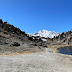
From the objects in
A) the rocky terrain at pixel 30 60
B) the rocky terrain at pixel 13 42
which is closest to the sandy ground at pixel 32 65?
the rocky terrain at pixel 30 60

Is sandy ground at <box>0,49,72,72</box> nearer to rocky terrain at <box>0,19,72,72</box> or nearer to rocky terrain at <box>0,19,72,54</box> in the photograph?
rocky terrain at <box>0,19,72,72</box>

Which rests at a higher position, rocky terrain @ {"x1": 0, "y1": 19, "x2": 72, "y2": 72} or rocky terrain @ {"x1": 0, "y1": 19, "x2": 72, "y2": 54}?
rocky terrain @ {"x1": 0, "y1": 19, "x2": 72, "y2": 54}

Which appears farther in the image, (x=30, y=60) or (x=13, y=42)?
(x=13, y=42)

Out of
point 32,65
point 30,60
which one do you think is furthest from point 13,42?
point 32,65

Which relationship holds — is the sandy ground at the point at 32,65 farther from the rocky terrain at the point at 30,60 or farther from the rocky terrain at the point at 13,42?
the rocky terrain at the point at 13,42

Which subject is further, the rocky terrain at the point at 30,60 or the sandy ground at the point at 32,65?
the rocky terrain at the point at 30,60

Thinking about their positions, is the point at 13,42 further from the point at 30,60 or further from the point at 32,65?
the point at 32,65

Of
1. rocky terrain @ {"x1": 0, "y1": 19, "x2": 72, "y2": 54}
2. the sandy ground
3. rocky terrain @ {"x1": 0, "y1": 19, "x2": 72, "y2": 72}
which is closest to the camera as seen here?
the sandy ground

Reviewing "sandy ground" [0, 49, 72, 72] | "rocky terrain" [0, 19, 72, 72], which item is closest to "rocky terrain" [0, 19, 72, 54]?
"rocky terrain" [0, 19, 72, 72]

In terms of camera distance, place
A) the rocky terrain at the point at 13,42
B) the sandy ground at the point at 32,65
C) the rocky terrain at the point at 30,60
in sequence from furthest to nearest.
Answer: the rocky terrain at the point at 13,42 < the rocky terrain at the point at 30,60 < the sandy ground at the point at 32,65

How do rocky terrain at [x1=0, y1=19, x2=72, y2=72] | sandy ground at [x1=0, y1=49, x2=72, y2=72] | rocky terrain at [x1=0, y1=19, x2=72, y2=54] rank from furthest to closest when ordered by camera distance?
rocky terrain at [x1=0, y1=19, x2=72, y2=54] → rocky terrain at [x1=0, y1=19, x2=72, y2=72] → sandy ground at [x1=0, y1=49, x2=72, y2=72]

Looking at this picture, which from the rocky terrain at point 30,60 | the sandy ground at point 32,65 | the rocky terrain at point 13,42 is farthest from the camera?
the rocky terrain at point 13,42

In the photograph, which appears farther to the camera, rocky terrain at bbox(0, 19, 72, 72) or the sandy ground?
rocky terrain at bbox(0, 19, 72, 72)

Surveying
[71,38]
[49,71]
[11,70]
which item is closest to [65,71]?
[49,71]
